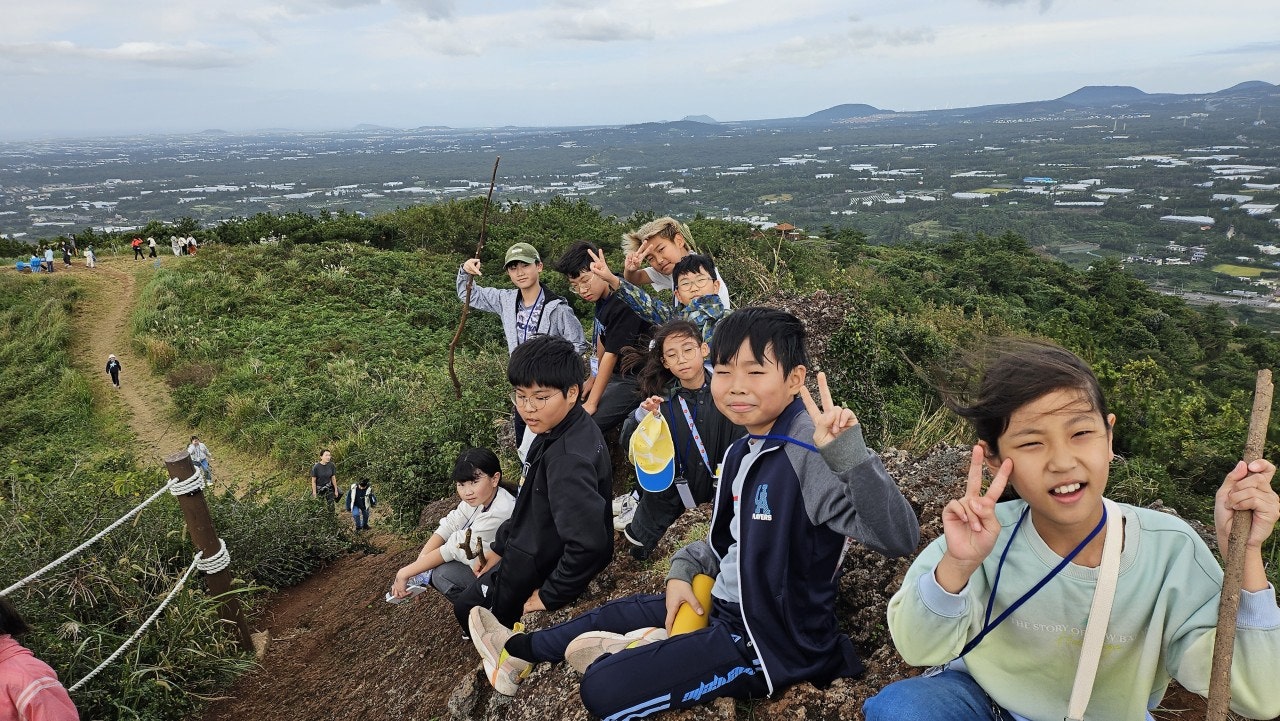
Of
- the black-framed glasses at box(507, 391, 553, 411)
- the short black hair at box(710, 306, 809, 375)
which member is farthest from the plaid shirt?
the short black hair at box(710, 306, 809, 375)

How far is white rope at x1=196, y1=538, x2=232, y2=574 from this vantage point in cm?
333

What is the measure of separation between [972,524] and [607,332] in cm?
256

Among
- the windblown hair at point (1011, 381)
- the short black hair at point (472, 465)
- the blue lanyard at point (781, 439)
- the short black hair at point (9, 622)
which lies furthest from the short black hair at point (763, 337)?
the short black hair at point (9, 622)

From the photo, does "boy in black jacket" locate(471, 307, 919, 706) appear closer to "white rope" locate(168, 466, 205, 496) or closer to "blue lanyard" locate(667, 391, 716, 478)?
"blue lanyard" locate(667, 391, 716, 478)

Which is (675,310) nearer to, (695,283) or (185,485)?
(695,283)

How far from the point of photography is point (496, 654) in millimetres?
2492

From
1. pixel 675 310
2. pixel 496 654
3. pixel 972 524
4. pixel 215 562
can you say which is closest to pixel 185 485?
pixel 215 562

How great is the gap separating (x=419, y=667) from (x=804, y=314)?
3543 millimetres

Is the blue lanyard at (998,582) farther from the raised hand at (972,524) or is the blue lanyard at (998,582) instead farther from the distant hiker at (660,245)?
the distant hiker at (660,245)

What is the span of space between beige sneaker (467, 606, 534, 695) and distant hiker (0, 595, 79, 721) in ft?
4.14

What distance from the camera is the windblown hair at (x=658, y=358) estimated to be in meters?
2.69

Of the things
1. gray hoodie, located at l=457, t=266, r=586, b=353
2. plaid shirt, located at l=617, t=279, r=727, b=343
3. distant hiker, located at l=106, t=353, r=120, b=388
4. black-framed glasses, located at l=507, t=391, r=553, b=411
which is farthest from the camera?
distant hiker, located at l=106, t=353, r=120, b=388

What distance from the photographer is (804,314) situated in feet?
16.8

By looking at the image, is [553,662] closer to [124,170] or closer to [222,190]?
[222,190]
